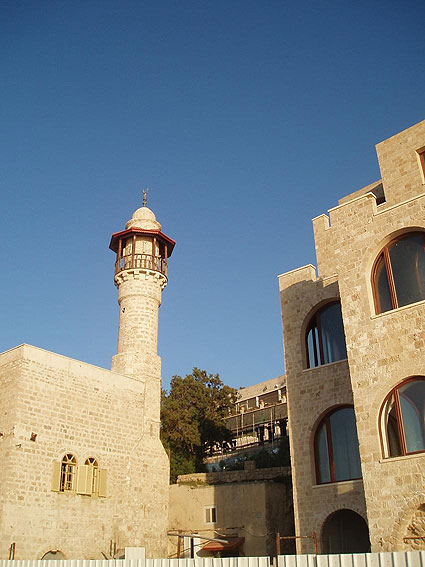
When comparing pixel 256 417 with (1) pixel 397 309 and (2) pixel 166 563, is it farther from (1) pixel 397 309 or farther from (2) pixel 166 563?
(2) pixel 166 563

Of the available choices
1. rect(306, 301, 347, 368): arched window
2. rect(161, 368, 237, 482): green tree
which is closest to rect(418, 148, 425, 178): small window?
rect(306, 301, 347, 368): arched window

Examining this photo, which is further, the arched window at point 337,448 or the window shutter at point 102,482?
the window shutter at point 102,482

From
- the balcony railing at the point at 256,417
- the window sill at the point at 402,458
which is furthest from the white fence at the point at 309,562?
the balcony railing at the point at 256,417

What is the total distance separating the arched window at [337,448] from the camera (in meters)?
14.7

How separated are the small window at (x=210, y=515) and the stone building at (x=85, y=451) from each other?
157 cm

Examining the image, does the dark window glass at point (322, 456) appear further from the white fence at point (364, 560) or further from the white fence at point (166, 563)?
the white fence at point (364, 560)

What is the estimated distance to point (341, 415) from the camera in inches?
607

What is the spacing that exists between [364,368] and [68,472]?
11.5 meters

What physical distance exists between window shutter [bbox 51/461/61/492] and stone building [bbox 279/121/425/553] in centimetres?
775

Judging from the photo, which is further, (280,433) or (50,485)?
(280,433)

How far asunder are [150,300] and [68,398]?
6.39 metres

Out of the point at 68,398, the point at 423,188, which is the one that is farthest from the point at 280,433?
the point at 423,188

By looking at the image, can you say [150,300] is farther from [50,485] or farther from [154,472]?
[50,485]

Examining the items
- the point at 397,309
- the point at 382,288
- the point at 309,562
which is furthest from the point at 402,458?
the point at 309,562
